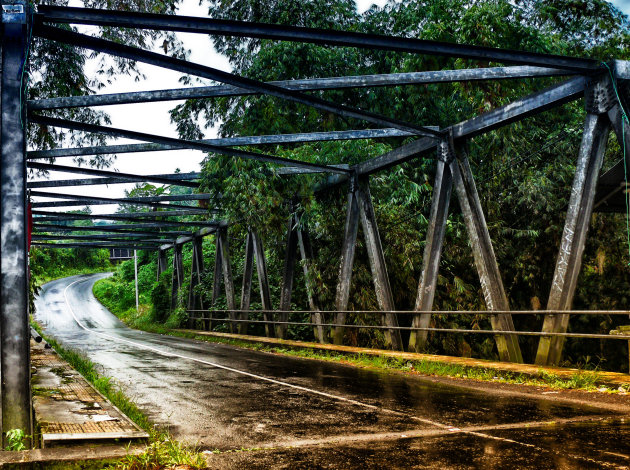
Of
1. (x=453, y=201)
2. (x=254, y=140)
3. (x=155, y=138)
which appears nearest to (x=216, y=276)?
(x=453, y=201)

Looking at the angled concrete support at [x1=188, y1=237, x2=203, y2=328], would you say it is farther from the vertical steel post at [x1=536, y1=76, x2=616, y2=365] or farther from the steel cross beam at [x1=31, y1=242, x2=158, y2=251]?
the vertical steel post at [x1=536, y1=76, x2=616, y2=365]

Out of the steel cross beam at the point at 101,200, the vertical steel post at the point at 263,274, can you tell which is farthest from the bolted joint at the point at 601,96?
the vertical steel post at the point at 263,274

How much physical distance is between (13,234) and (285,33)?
4150 mm

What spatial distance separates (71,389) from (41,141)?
10.8 meters

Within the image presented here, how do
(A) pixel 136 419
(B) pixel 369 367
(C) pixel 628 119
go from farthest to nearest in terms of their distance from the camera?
(B) pixel 369 367 → (C) pixel 628 119 → (A) pixel 136 419

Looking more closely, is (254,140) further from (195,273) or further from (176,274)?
(176,274)

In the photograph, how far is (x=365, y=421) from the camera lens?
6.65 meters

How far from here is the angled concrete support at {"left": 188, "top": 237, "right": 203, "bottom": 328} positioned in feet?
104

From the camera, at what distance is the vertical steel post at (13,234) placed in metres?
5.79

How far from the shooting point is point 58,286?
69.4 meters

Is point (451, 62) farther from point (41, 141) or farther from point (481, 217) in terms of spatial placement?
point (41, 141)

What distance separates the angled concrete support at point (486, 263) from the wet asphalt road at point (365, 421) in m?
1.84

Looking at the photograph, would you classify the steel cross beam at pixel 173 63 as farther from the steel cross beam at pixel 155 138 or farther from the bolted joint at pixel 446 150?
the steel cross beam at pixel 155 138

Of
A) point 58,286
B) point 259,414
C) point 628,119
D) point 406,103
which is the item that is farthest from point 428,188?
point 58,286
